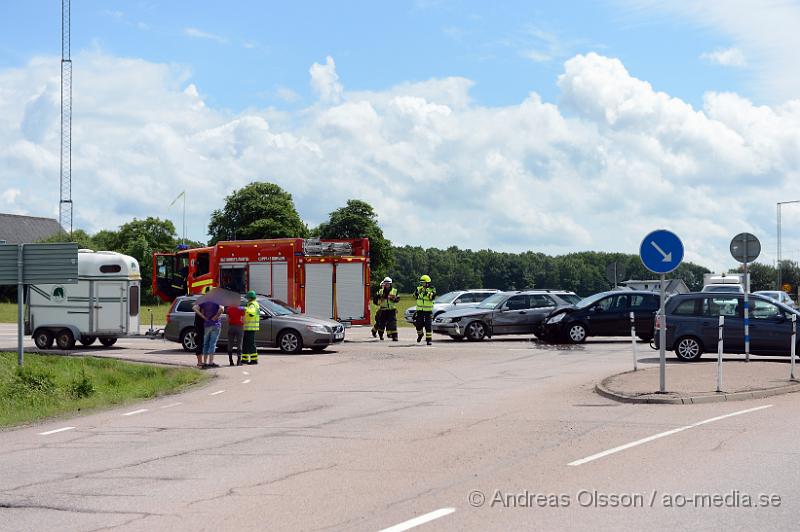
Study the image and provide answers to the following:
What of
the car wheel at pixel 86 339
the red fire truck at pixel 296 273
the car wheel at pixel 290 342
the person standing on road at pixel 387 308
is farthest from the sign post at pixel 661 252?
the car wheel at pixel 86 339

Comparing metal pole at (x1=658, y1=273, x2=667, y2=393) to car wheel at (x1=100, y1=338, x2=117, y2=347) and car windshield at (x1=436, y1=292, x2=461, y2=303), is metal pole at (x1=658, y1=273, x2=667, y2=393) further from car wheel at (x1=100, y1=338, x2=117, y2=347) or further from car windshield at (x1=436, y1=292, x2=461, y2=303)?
car windshield at (x1=436, y1=292, x2=461, y2=303)

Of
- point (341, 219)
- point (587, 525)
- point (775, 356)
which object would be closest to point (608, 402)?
point (587, 525)

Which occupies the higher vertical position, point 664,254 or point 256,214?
point 256,214

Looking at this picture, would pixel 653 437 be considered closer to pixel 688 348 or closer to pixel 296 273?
pixel 688 348

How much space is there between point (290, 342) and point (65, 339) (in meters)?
7.35

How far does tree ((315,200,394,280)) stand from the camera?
92.2m

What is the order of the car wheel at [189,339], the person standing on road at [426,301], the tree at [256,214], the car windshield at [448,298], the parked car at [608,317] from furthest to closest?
the tree at [256,214]
the car windshield at [448,298]
the person standing on road at [426,301]
the parked car at [608,317]
the car wheel at [189,339]

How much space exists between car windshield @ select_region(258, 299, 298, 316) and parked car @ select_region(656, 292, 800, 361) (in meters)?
9.81

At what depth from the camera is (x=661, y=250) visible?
1443cm

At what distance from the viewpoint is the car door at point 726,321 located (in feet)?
69.1

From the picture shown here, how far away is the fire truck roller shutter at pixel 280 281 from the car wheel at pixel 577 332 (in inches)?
352

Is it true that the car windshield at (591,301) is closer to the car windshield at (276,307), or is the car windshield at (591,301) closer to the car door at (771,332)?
the car door at (771,332)

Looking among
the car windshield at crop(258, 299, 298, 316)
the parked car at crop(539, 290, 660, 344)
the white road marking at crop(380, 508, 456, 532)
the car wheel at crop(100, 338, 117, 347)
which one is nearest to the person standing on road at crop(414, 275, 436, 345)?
the parked car at crop(539, 290, 660, 344)

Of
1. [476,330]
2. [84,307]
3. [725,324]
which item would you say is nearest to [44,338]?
[84,307]
